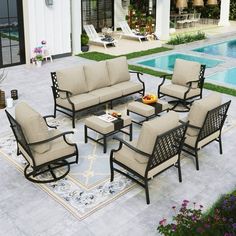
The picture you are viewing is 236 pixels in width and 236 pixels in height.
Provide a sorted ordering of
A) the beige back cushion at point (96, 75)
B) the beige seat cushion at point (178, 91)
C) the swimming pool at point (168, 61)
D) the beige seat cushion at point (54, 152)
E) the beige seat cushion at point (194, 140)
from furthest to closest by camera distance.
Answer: the swimming pool at point (168, 61) < the beige seat cushion at point (178, 91) < the beige back cushion at point (96, 75) < the beige seat cushion at point (194, 140) < the beige seat cushion at point (54, 152)

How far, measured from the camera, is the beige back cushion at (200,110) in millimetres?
7264

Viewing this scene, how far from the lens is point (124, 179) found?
7160mm

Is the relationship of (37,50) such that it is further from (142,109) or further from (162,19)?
(162,19)

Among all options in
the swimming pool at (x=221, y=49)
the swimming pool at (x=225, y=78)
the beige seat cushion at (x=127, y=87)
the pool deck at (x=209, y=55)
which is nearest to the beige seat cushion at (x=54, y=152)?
the beige seat cushion at (x=127, y=87)

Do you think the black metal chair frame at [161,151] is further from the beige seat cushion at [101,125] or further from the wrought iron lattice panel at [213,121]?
the beige seat cushion at [101,125]

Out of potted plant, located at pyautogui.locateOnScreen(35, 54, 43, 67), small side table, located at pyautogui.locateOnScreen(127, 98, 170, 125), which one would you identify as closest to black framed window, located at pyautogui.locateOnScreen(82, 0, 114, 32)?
potted plant, located at pyautogui.locateOnScreen(35, 54, 43, 67)

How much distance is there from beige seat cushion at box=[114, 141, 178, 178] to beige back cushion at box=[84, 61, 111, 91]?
11.5 ft

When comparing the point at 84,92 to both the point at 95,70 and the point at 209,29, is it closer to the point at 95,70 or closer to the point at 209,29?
the point at 95,70

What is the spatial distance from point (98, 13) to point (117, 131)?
53.5 feet

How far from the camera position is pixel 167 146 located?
6570 millimetres

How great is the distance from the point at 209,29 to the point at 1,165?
2017cm

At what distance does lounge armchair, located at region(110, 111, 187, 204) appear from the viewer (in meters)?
6.23

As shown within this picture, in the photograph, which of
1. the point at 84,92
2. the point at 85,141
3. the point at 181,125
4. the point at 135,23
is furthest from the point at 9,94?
the point at 135,23

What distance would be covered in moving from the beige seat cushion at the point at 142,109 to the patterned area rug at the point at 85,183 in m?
0.80
